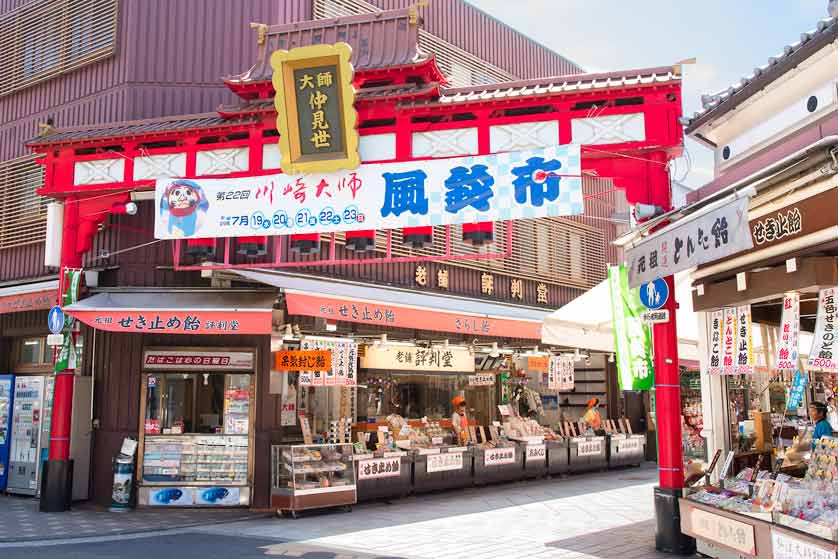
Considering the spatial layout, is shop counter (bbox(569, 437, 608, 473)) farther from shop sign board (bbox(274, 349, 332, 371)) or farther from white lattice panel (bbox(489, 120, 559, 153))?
white lattice panel (bbox(489, 120, 559, 153))

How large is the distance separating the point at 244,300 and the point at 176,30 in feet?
18.2

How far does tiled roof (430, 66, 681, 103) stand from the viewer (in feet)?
32.9

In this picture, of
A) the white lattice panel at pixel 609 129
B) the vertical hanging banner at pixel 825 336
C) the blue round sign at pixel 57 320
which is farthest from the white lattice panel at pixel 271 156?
the vertical hanging banner at pixel 825 336

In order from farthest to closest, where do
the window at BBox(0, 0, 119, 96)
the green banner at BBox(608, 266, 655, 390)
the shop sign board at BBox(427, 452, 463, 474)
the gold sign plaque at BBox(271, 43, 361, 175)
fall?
the window at BBox(0, 0, 119, 96), the shop sign board at BBox(427, 452, 463, 474), the gold sign plaque at BBox(271, 43, 361, 175), the green banner at BBox(608, 266, 655, 390)

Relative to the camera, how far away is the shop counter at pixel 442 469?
13961 millimetres

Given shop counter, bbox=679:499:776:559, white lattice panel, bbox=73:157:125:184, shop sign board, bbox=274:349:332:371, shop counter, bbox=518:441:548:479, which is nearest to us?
shop counter, bbox=679:499:776:559

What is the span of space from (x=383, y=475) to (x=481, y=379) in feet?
15.2

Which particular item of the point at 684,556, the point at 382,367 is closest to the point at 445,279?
the point at 382,367

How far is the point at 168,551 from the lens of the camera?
9.19 meters

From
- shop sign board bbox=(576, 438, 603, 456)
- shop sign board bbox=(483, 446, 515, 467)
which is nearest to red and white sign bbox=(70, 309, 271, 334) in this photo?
shop sign board bbox=(483, 446, 515, 467)

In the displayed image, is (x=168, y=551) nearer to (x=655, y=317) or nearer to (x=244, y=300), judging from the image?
(x=244, y=300)

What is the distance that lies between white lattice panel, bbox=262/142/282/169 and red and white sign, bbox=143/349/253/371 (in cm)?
337

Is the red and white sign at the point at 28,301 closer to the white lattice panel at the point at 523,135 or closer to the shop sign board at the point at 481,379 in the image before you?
the white lattice panel at the point at 523,135

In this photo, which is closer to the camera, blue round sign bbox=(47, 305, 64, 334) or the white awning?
the white awning
